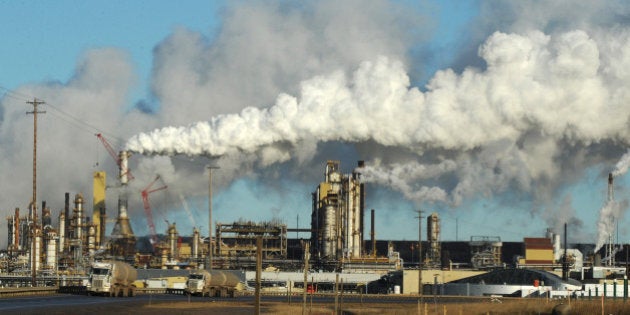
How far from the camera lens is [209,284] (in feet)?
398

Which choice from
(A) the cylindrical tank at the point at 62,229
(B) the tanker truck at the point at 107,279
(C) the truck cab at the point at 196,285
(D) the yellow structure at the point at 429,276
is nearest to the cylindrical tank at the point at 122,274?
(B) the tanker truck at the point at 107,279

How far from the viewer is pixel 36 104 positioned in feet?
433

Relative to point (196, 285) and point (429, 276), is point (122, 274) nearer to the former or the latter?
point (196, 285)

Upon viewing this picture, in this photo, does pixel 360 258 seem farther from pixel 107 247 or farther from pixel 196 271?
pixel 196 271

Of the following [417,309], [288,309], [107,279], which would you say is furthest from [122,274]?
[417,309]

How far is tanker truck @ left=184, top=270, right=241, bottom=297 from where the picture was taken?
119750 mm

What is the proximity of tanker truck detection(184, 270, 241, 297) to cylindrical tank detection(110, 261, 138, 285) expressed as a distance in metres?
6.69

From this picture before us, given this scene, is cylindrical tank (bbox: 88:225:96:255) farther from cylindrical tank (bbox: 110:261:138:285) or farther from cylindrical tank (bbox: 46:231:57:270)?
cylindrical tank (bbox: 110:261:138:285)

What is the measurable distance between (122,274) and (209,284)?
11.8m

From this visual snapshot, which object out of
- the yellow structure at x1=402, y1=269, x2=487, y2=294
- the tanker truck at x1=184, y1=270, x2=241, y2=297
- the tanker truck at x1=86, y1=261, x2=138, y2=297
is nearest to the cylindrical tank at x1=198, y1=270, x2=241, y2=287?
the tanker truck at x1=184, y1=270, x2=241, y2=297

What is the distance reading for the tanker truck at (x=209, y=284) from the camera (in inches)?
4715

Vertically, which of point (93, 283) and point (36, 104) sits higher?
point (36, 104)

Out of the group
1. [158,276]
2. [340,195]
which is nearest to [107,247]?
[158,276]

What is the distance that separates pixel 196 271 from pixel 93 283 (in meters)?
14.5
